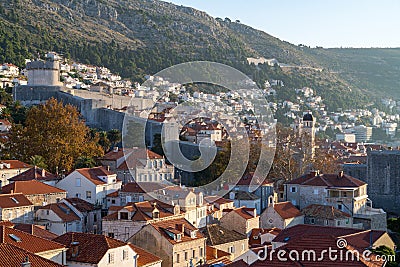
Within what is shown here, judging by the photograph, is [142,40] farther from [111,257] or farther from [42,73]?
[111,257]

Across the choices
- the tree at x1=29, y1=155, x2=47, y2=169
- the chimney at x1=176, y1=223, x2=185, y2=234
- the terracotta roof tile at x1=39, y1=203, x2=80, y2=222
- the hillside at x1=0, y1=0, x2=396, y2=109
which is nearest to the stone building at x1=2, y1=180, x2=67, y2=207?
the terracotta roof tile at x1=39, y1=203, x2=80, y2=222

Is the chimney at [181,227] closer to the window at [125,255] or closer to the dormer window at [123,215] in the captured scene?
the dormer window at [123,215]

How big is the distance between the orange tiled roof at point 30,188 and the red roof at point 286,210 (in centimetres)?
1013

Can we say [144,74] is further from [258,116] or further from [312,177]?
[312,177]

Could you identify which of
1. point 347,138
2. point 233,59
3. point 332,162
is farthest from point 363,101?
point 332,162

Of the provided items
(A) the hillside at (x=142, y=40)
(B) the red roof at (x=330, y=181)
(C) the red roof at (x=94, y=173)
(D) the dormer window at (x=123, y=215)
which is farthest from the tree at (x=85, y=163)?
(A) the hillside at (x=142, y=40)

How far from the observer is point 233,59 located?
119625 millimetres

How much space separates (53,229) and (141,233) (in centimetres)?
496

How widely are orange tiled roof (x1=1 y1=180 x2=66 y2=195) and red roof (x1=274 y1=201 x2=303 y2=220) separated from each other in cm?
1013

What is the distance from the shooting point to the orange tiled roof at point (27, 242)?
803 inches

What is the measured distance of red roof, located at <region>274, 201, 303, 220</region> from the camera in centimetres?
3369

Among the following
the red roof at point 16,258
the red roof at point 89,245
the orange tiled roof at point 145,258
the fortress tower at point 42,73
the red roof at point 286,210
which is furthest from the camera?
the fortress tower at point 42,73

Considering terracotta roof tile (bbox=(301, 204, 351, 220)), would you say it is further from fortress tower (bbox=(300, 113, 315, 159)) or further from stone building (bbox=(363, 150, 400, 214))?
fortress tower (bbox=(300, 113, 315, 159))

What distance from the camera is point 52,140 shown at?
41.7m
